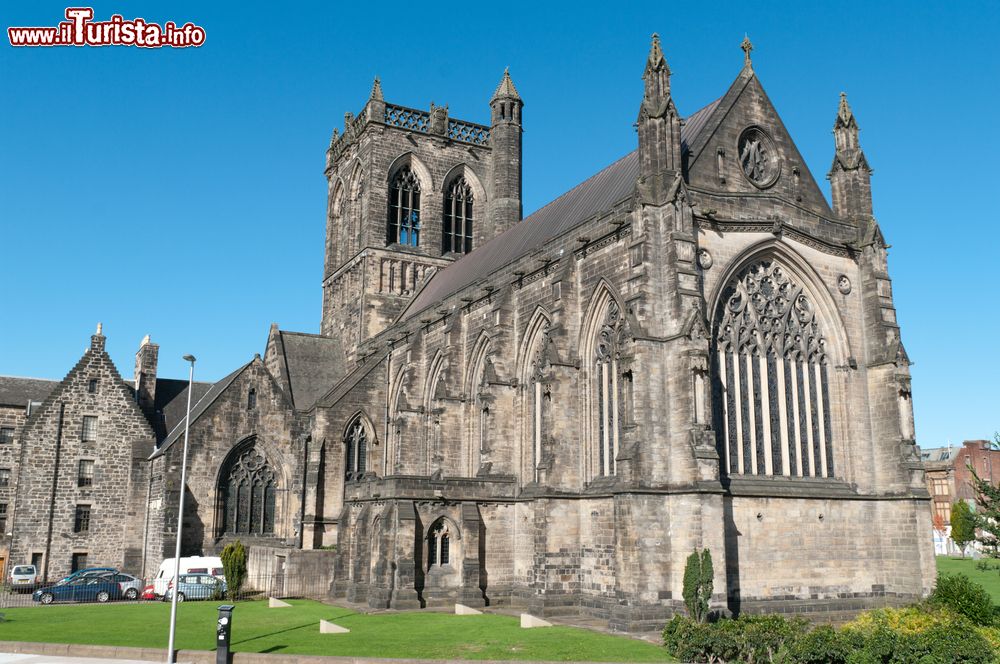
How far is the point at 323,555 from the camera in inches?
1416

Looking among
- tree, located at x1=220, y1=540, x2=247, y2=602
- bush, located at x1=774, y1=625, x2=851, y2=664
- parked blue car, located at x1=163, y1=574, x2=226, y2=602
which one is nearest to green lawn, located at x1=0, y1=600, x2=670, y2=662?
bush, located at x1=774, y1=625, x2=851, y2=664

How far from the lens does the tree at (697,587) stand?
896 inches

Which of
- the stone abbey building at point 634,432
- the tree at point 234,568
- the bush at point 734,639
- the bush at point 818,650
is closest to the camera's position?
the bush at point 818,650

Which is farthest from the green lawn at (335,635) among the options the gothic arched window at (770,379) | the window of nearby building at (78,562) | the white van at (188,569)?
the window of nearby building at (78,562)

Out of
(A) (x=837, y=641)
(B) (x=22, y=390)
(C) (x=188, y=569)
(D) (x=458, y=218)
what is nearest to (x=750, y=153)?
(A) (x=837, y=641)

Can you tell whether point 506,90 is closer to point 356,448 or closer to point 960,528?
point 356,448

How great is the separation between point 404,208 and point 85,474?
23892 millimetres

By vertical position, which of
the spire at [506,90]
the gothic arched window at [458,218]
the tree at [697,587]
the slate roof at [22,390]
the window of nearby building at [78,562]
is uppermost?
the spire at [506,90]

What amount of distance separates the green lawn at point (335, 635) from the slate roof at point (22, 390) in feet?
68.7

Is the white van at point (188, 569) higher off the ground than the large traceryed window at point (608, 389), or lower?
lower

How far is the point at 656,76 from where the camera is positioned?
29.0 metres

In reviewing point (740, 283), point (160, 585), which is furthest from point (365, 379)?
point (740, 283)

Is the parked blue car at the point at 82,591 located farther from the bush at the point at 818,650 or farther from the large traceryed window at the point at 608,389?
the bush at the point at 818,650

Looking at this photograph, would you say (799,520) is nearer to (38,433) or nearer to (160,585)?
(160,585)
